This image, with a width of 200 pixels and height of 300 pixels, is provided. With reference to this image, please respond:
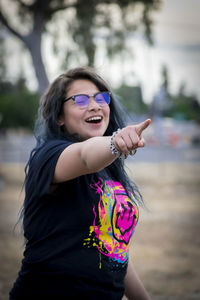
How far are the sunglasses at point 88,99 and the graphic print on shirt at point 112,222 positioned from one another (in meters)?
0.37

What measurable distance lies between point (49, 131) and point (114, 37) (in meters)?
9.59

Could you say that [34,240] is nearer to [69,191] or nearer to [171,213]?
[69,191]

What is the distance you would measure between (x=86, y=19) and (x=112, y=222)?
991cm

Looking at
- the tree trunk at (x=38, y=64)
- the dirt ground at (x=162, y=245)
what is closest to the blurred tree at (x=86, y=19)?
the tree trunk at (x=38, y=64)

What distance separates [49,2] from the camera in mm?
10609

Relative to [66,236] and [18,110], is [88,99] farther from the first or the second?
[18,110]

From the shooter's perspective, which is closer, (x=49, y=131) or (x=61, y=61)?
(x=49, y=131)

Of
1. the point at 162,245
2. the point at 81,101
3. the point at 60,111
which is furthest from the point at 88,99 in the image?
the point at 162,245

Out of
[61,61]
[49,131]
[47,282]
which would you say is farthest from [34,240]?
[61,61]

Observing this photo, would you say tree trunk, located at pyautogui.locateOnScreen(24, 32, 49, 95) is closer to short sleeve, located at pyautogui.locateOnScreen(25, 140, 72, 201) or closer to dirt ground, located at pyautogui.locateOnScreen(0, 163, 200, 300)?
dirt ground, located at pyautogui.locateOnScreen(0, 163, 200, 300)

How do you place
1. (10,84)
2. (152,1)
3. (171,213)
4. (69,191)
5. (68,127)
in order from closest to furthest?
(69,191), (68,127), (171,213), (152,1), (10,84)

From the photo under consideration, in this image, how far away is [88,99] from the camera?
186 cm

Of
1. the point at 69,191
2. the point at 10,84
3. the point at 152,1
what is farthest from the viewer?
the point at 10,84

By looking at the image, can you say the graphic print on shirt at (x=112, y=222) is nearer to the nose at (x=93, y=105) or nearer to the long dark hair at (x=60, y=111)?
the long dark hair at (x=60, y=111)
